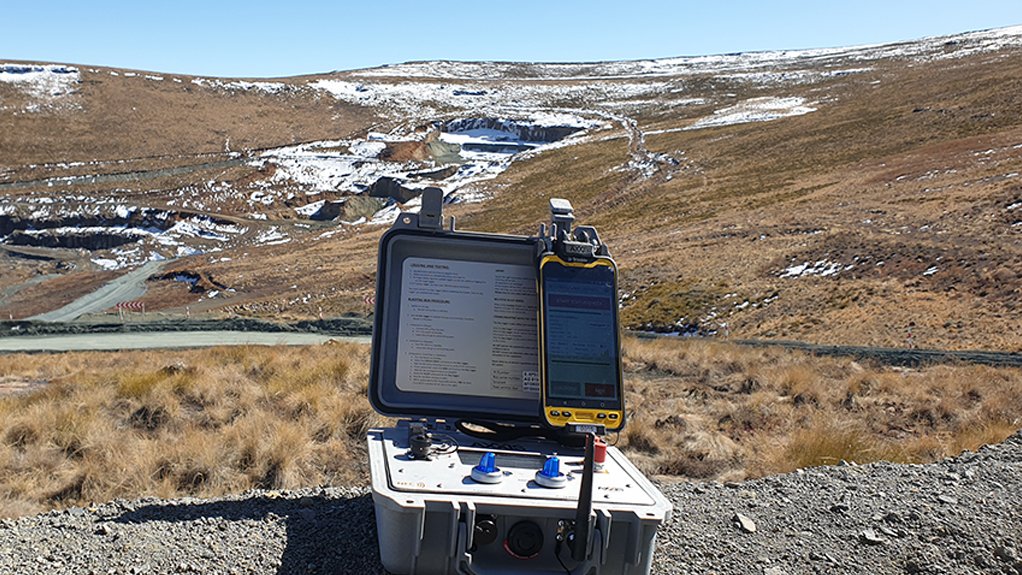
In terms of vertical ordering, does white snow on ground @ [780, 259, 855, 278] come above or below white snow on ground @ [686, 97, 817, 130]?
below

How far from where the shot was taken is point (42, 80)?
107812 mm

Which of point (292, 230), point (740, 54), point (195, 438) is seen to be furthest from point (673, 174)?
point (740, 54)

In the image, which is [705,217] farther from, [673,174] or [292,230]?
[292,230]

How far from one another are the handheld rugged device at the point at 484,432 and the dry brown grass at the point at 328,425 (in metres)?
2.09

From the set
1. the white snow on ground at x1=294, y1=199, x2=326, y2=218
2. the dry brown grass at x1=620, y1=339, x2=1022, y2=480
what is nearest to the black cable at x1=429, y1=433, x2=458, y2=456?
the dry brown grass at x1=620, y1=339, x2=1022, y2=480

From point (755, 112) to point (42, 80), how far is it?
100131 mm

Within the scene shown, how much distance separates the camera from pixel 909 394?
9883 mm

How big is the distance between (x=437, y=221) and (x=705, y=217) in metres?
42.8

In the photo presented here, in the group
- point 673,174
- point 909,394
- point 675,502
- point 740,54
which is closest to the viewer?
point 675,502

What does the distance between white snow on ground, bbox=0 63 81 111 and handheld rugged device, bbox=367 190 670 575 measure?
4546 inches

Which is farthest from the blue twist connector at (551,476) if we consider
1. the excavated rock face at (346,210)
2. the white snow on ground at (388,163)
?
the excavated rock face at (346,210)

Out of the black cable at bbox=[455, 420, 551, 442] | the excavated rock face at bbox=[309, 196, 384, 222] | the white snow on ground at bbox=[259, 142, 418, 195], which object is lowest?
the excavated rock face at bbox=[309, 196, 384, 222]

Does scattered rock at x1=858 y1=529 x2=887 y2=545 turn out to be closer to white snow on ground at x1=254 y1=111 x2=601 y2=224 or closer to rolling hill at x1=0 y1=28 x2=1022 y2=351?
rolling hill at x1=0 y1=28 x2=1022 y2=351

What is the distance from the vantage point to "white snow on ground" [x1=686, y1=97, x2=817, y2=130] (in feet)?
289
